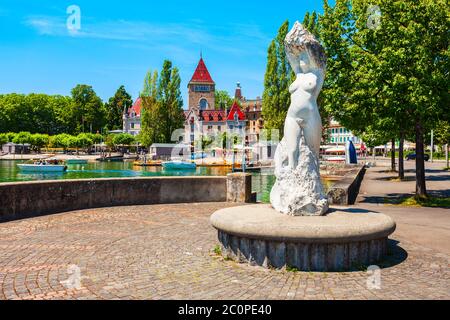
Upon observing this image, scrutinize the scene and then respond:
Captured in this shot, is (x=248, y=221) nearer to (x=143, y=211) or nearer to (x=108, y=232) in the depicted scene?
(x=108, y=232)

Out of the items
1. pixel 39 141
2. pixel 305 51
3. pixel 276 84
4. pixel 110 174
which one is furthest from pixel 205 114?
pixel 305 51

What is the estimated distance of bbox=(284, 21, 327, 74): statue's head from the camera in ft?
29.0

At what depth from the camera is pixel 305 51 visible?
29.0 ft

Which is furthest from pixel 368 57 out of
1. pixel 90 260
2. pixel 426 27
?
pixel 90 260

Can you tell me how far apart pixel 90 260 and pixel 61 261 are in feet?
1.59

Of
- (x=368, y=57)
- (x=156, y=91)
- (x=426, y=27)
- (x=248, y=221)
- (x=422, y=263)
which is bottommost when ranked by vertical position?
(x=422, y=263)

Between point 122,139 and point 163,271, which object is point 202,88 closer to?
point 122,139

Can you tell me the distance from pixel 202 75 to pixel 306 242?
13126cm

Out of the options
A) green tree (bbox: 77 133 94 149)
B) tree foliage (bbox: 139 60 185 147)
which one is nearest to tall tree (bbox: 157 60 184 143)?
tree foliage (bbox: 139 60 185 147)

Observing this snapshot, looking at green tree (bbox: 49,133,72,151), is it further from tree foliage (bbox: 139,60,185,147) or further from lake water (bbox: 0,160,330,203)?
lake water (bbox: 0,160,330,203)

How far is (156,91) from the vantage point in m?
71.0

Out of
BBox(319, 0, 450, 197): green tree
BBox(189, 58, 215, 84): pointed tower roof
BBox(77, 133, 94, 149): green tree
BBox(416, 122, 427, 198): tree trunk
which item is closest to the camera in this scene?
BBox(319, 0, 450, 197): green tree

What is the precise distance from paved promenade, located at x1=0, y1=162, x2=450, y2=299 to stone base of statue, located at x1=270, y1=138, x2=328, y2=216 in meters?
1.65
